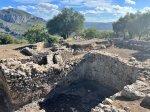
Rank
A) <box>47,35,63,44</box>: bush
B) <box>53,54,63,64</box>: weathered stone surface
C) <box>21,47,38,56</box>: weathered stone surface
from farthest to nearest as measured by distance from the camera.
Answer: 1. <box>47,35,63,44</box>: bush
2. <box>21,47,38,56</box>: weathered stone surface
3. <box>53,54,63,64</box>: weathered stone surface

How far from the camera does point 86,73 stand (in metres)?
34.0

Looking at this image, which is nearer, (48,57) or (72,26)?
(48,57)

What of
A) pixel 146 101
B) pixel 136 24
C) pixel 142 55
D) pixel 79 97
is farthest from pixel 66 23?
pixel 146 101

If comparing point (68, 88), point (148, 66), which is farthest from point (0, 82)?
point (148, 66)

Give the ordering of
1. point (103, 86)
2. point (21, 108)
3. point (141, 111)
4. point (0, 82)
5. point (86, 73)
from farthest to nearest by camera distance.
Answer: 1. point (86, 73)
2. point (103, 86)
3. point (0, 82)
4. point (21, 108)
5. point (141, 111)

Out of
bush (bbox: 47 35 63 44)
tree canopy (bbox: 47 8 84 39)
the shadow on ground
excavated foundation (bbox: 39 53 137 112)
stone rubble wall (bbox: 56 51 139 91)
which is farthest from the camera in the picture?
tree canopy (bbox: 47 8 84 39)

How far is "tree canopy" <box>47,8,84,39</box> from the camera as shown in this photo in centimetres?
7594

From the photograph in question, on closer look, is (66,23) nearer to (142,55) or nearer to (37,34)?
(37,34)

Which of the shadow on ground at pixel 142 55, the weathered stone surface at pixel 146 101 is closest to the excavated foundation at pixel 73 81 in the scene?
the shadow on ground at pixel 142 55

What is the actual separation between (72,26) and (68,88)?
4654cm

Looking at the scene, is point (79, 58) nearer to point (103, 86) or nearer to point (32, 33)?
point (103, 86)

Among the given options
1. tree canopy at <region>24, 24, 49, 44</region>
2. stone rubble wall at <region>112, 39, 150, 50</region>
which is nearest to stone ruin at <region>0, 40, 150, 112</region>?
stone rubble wall at <region>112, 39, 150, 50</region>

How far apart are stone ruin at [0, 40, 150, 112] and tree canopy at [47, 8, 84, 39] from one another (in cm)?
4108

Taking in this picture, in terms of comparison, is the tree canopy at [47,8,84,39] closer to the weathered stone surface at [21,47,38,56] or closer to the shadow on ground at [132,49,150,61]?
the weathered stone surface at [21,47,38,56]
